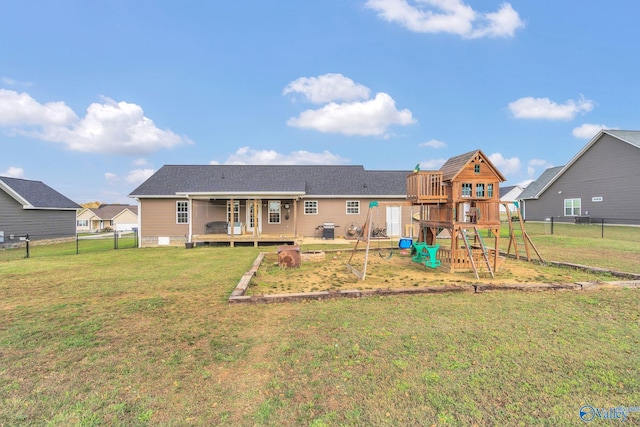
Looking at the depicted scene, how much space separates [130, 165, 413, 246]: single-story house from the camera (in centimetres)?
1689

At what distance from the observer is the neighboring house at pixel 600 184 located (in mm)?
21953

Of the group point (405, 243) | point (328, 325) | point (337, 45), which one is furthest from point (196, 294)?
point (337, 45)

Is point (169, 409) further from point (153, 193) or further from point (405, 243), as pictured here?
point (153, 193)

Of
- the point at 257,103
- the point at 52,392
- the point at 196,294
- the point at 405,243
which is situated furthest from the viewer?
the point at 257,103

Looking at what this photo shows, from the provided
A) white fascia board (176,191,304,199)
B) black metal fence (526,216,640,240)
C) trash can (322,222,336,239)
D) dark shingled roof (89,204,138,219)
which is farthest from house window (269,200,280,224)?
dark shingled roof (89,204,138,219)

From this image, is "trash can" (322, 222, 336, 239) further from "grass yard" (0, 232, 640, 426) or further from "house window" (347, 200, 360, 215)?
"grass yard" (0, 232, 640, 426)

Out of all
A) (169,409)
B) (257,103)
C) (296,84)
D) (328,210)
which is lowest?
(169,409)

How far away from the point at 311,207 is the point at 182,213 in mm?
7883

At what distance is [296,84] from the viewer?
73.3 ft

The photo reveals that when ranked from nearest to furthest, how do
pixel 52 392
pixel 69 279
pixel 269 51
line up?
pixel 52 392 < pixel 69 279 < pixel 269 51

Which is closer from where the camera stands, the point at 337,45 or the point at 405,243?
the point at 405,243

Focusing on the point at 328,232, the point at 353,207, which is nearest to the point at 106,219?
the point at 328,232

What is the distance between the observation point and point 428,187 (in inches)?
380

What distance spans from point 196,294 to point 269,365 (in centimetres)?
377
